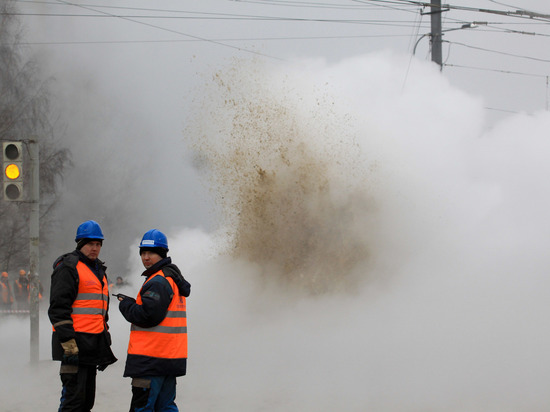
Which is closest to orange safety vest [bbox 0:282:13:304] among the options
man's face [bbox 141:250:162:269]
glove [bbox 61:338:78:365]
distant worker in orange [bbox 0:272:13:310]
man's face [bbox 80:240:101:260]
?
distant worker in orange [bbox 0:272:13:310]

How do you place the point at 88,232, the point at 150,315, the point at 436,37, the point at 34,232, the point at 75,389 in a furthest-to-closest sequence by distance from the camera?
the point at 436,37
the point at 34,232
the point at 88,232
the point at 75,389
the point at 150,315

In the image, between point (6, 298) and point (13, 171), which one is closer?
point (13, 171)

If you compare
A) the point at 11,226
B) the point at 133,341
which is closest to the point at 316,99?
the point at 133,341

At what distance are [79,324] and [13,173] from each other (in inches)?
174

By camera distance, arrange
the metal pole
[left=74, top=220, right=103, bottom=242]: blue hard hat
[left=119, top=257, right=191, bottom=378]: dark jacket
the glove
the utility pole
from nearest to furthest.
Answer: [left=119, top=257, right=191, bottom=378]: dark jacket → the glove → [left=74, top=220, right=103, bottom=242]: blue hard hat → the metal pole → the utility pole

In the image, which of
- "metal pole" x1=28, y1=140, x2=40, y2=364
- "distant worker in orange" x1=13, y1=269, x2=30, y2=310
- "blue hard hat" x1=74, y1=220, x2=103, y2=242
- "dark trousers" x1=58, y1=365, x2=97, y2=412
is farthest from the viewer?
"distant worker in orange" x1=13, y1=269, x2=30, y2=310

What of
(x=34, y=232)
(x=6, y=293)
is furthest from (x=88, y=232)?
(x=6, y=293)

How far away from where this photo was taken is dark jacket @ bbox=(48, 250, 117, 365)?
16.5 ft

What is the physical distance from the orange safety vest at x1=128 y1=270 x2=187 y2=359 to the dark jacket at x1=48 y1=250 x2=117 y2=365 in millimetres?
447

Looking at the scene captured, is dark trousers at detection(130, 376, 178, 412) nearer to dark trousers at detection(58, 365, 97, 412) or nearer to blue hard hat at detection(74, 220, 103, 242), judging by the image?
dark trousers at detection(58, 365, 97, 412)

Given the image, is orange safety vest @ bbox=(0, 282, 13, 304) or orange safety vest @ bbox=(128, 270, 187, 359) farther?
orange safety vest @ bbox=(0, 282, 13, 304)

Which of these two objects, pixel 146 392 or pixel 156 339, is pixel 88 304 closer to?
pixel 156 339

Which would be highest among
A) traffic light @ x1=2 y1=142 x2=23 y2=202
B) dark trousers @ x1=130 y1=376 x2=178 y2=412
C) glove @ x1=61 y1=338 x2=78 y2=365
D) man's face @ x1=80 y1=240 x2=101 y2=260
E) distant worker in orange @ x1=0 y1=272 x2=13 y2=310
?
traffic light @ x1=2 y1=142 x2=23 y2=202

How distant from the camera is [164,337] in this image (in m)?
4.82
